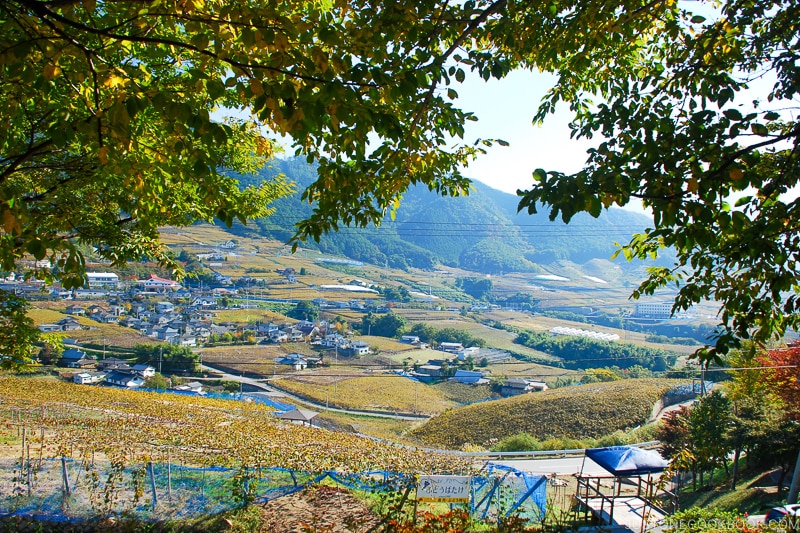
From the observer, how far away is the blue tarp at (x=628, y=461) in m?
8.49

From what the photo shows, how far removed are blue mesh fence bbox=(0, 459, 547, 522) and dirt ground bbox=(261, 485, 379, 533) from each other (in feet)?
0.81

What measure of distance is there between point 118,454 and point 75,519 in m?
2.44

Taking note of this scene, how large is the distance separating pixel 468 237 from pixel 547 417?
255 ft

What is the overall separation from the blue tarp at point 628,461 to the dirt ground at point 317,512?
475cm

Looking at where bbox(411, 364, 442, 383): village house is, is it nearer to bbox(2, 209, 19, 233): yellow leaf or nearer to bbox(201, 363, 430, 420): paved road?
bbox(201, 363, 430, 420): paved road

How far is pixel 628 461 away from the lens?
873 centimetres

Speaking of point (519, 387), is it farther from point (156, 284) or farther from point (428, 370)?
point (156, 284)

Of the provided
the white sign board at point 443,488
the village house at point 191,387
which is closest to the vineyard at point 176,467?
the white sign board at point 443,488

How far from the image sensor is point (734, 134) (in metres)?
2.65

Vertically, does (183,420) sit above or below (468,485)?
below

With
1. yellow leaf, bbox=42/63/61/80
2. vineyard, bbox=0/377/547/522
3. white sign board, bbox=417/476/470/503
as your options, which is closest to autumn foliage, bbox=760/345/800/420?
vineyard, bbox=0/377/547/522

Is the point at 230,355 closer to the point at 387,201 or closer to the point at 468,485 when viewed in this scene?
the point at 468,485

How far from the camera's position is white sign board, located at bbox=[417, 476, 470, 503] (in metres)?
5.86

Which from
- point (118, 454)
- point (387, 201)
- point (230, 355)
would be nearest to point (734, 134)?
point (387, 201)
